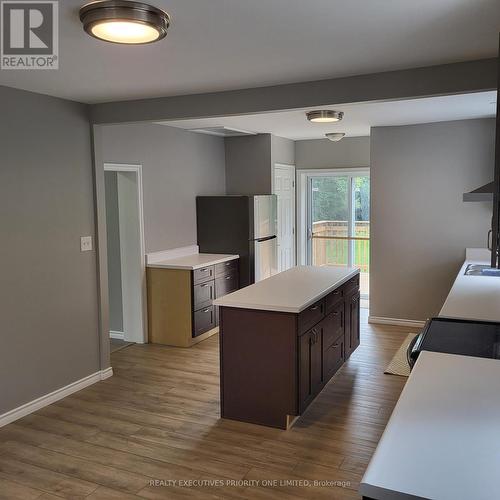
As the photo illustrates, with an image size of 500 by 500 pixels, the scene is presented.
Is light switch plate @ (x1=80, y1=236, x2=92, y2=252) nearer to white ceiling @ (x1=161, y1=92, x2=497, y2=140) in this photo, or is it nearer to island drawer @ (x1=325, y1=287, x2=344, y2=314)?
white ceiling @ (x1=161, y1=92, x2=497, y2=140)

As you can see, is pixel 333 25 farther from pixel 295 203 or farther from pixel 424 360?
pixel 295 203

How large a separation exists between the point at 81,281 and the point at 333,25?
2.92 m

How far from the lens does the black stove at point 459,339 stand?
2254mm

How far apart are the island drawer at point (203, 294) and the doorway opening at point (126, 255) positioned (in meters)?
0.59

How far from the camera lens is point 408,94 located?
3.18 meters

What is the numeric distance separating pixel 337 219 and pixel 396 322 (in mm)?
2192

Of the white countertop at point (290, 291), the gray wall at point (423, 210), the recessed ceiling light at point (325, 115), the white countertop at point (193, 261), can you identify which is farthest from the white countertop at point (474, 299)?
the white countertop at point (193, 261)

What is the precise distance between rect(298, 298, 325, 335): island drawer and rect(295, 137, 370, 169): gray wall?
160 inches

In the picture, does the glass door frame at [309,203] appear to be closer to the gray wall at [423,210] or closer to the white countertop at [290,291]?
the gray wall at [423,210]

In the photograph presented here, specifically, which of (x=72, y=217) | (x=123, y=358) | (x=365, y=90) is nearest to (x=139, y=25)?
(x=365, y=90)

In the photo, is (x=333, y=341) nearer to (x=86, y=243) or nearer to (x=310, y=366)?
(x=310, y=366)

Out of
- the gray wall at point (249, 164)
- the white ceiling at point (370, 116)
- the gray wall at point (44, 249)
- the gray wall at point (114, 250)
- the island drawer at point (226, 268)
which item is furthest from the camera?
Answer: the gray wall at point (249, 164)

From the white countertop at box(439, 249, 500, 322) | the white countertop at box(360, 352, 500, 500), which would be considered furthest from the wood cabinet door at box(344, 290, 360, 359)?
the white countertop at box(360, 352, 500, 500)

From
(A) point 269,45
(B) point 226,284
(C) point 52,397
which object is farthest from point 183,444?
(B) point 226,284
